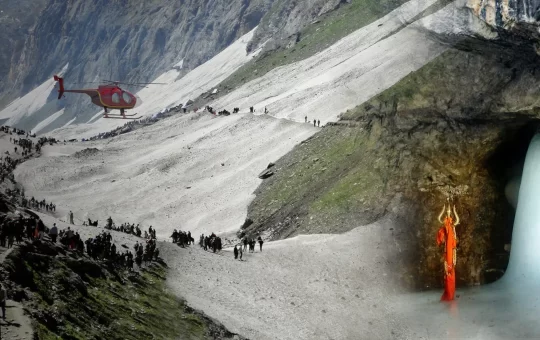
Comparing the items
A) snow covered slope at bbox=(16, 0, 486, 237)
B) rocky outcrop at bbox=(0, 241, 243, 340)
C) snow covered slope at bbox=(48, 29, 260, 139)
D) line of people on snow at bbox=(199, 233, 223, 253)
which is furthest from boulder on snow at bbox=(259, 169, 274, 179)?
snow covered slope at bbox=(48, 29, 260, 139)

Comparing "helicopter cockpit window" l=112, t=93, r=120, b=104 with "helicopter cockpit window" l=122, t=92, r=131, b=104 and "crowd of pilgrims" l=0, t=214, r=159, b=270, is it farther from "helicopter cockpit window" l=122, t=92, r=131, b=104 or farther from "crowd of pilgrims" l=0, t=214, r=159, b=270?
"crowd of pilgrims" l=0, t=214, r=159, b=270

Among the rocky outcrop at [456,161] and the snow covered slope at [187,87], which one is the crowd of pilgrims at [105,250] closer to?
the rocky outcrop at [456,161]

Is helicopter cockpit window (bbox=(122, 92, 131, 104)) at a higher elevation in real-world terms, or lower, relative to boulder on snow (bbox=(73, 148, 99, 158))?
higher

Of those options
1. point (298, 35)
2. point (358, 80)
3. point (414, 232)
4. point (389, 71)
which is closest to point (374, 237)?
point (414, 232)

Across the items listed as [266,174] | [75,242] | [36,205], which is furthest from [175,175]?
[75,242]

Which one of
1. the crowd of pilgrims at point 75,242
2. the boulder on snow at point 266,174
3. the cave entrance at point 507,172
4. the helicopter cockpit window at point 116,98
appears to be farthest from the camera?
the helicopter cockpit window at point 116,98

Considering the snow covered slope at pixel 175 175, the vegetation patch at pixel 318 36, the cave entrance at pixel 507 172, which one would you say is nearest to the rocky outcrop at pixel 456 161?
the cave entrance at pixel 507 172

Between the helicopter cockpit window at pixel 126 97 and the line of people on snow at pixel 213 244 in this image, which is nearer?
the line of people on snow at pixel 213 244

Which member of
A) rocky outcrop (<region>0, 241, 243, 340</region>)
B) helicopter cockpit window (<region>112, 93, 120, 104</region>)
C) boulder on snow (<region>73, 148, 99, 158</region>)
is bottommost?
rocky outcrop (<region>0, 241, 243, 340</region>)

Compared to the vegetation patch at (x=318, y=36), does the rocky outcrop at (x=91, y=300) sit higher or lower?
lower
